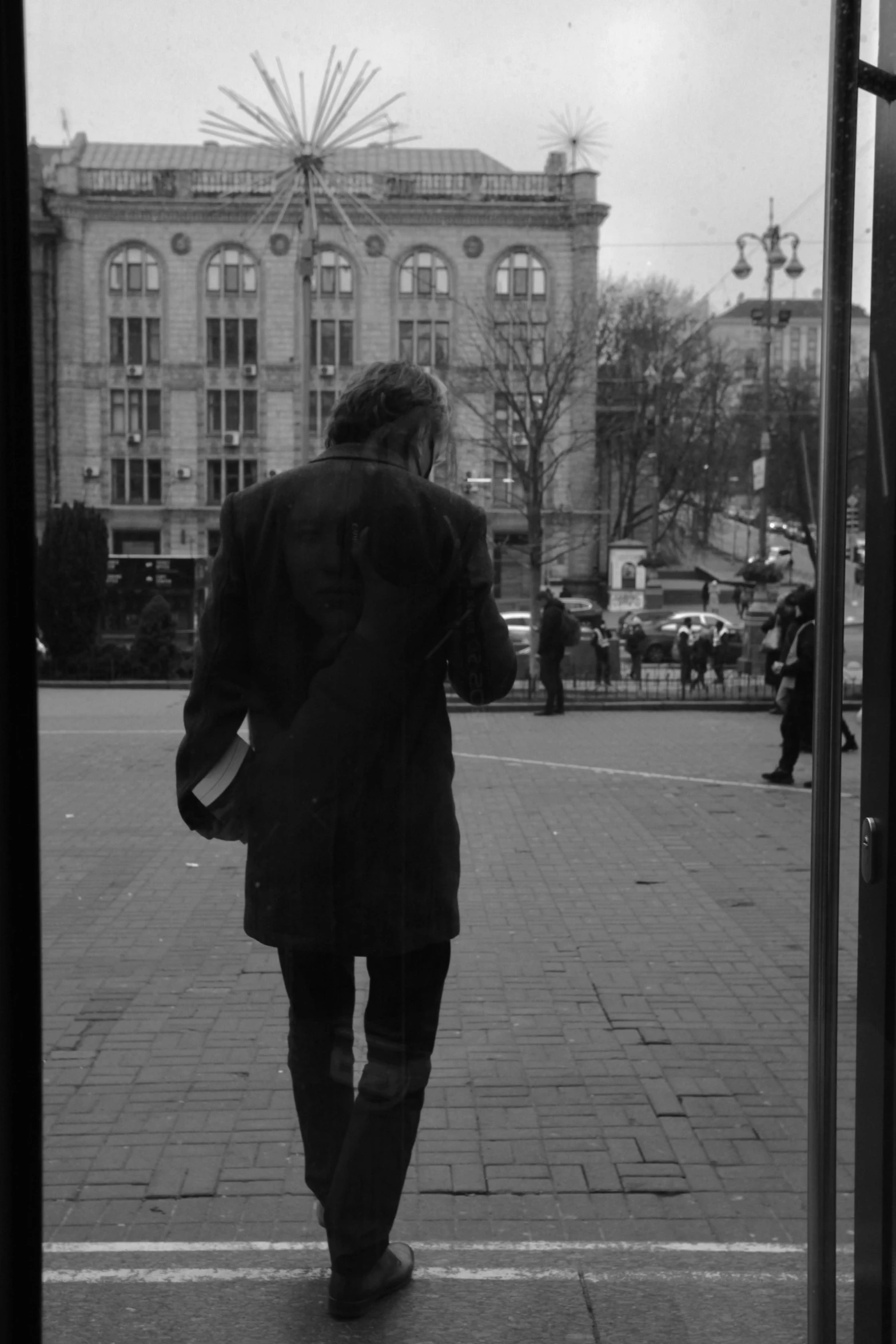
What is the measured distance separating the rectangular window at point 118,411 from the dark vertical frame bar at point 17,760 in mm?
1199

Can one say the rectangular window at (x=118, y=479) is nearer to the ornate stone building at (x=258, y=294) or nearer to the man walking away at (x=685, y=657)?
the ornate stone building at (x=258, y=294)

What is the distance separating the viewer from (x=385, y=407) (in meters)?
2.40

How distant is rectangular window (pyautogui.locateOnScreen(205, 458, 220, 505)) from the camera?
317cm

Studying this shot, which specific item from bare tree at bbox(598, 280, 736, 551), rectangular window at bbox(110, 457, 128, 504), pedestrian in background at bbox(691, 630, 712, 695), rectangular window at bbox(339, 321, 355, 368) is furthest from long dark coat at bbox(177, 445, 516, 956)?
pedestrian in background at bbox(691, 630, 712, 695)

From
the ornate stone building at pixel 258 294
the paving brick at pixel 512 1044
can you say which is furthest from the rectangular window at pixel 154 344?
the paving brick at pixel 512 1044

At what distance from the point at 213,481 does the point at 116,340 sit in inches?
17.7

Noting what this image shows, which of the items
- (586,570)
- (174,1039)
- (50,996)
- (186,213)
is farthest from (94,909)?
(186,213)

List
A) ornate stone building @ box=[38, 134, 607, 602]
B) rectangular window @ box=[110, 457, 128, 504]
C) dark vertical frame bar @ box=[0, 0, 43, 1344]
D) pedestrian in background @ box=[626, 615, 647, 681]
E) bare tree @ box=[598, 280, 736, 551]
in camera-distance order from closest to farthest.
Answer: dark vertical frame bar @ box=[0, 0, 43, 1344] < ornate stone building @ box=[38, 134, 607, 602] < bare tree @ box=[598, 280, 736, 551] < rectangular window @ box=[110, 457, 128, 504] < pedestrian in background @ box=[626, 615, 647, 681]

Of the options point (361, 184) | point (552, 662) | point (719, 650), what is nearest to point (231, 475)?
point (361, 184)

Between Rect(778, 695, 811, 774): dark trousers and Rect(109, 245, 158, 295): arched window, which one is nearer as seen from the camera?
Rect(109, 245, 158, 295): arched window

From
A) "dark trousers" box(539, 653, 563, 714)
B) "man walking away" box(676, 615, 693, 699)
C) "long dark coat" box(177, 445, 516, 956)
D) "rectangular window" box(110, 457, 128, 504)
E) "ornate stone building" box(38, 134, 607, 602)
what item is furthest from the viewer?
"dark trousers" box(539, 653, 563, 714)

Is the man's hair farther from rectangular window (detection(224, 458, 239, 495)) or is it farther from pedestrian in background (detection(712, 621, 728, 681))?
pedestrian in background (detection(712, 621, 728, 681))

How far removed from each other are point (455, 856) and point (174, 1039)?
2.27 meters

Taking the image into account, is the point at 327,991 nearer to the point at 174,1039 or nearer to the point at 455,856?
the point at 455,856
